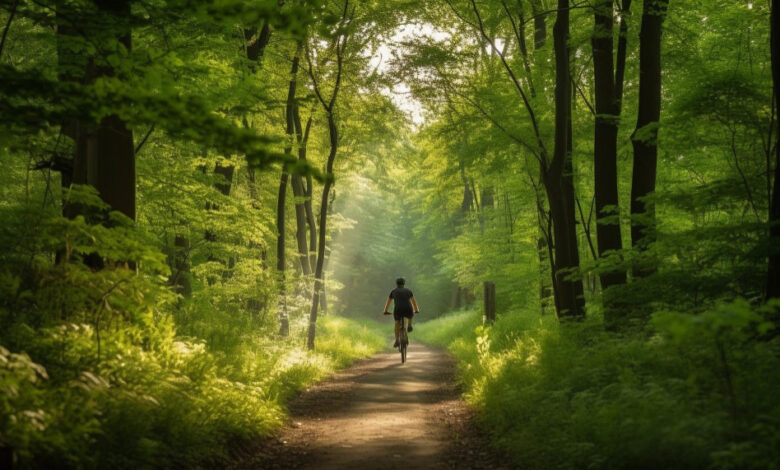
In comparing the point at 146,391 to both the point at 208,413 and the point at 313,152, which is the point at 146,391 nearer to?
the point at 208,413

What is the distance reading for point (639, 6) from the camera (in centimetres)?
1044

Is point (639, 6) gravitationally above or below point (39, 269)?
above

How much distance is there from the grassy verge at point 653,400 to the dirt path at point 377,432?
0.57 metres

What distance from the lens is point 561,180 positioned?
34.2ft

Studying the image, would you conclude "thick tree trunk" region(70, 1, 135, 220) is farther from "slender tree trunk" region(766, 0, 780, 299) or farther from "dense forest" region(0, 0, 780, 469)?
"slender tree trunk" region(766, 0, 780, 299)

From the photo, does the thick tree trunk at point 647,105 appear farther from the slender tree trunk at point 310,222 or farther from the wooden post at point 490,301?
the slender tree trunk at point 310,222

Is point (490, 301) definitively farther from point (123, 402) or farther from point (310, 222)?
point (123, 402)

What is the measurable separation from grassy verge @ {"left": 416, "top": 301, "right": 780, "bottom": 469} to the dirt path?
1.88ft

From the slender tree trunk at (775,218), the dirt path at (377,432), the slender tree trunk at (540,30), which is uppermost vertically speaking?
the slender tree trunk at (540,30)

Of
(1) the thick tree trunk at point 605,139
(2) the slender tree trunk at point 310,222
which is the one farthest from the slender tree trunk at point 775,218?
(2) the slender tree trunk at point 310,222

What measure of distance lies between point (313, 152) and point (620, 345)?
17.4 m

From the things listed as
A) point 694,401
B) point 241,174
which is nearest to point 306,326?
point 241,174

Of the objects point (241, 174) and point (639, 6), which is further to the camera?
point (241, 174)

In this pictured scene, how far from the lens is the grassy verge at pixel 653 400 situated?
150 inches
